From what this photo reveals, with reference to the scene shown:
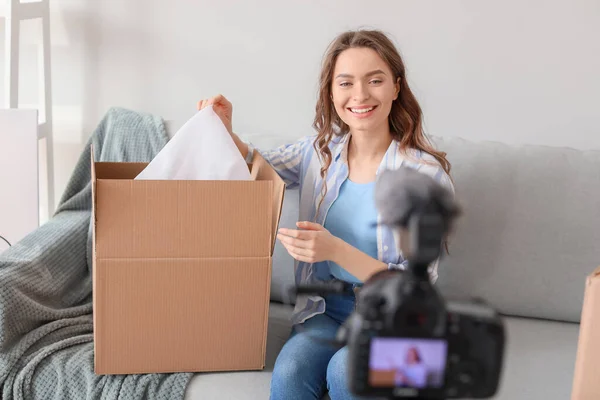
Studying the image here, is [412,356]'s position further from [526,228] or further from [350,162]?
[526,228]

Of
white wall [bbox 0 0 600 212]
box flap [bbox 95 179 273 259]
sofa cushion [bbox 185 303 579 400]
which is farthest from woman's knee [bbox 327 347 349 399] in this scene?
white wall [bbox 0 0 600 212]

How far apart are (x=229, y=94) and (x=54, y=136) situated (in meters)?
0.57

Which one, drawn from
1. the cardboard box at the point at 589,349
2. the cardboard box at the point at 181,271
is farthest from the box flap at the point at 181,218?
the cardboard box at the point at 589,349

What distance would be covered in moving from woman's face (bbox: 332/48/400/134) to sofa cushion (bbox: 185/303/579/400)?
525mm

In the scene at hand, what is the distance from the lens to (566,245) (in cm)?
166

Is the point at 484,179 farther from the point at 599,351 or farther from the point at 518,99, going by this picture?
the point at 599,351

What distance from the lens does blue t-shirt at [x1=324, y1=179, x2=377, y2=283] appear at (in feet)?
4.83

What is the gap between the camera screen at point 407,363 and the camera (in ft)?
2.25

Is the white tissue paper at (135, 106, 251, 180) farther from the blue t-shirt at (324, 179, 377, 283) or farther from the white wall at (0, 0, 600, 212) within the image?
the white wall at (0, 0, 600, 212)

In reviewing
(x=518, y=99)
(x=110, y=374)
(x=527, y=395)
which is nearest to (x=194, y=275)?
(x=110, y=374)

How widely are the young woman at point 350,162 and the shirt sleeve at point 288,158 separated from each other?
0.04ft

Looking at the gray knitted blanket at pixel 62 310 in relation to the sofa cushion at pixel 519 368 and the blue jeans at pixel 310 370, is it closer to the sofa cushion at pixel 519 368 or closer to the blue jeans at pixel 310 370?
the sofa cushion at pixel 519 368

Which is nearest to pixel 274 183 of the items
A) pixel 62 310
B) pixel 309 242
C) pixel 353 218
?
pixel 309 242

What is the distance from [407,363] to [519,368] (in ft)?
2.95
